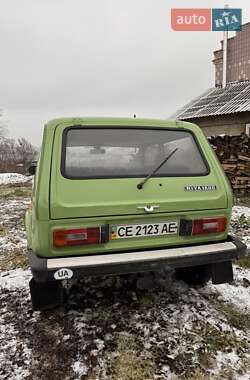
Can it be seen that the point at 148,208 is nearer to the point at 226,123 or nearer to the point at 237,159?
the point at 237,159

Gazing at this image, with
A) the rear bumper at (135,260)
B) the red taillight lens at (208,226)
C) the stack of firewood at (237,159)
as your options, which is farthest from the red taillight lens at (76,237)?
the stack of firewood at (237,159)

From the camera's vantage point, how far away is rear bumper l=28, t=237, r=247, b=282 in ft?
7.39

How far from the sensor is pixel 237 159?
32.2 feet

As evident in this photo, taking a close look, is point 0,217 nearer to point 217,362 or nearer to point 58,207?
point 58,207

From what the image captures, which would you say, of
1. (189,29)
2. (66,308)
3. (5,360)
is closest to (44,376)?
(5,360)

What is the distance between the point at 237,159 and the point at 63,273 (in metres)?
8.77

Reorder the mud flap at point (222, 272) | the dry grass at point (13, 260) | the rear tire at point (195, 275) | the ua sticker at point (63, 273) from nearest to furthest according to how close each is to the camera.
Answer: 1. the ua sticker at point (63, 273)
2. the mud flap at point (222, 272)
3. the rear tire at point (195, 275)
4. the dry grass at point (13, 260)

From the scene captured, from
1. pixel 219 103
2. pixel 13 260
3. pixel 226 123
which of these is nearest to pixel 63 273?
pixel 13 260

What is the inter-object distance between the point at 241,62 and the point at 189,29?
163 inches

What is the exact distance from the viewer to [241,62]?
19438mm

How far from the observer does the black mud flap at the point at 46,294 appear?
8.75ft

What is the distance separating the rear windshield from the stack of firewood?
741 cm

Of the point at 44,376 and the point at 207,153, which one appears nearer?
the point at 44,376

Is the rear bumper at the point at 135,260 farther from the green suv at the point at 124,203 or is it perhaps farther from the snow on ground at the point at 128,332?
the snow on ground at the point at 128,332
